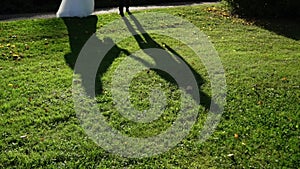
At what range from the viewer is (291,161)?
12.6 feet

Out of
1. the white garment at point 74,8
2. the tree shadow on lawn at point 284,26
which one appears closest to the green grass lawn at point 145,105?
the tree shadow on lawn at point 284,26

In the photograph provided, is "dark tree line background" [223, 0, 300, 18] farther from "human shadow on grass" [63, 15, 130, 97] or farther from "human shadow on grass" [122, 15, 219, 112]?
"human shadow on grass" [63, 15, 130, 97]

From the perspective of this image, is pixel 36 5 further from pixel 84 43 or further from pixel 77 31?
pixel 84 43

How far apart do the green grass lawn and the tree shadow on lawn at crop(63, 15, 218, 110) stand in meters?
0.04

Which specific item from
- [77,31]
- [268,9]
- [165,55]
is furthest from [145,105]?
[268,9]

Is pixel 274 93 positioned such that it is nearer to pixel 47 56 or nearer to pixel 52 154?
pixel 52 154

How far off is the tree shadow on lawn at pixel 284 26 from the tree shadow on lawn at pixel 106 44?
11.6 feet

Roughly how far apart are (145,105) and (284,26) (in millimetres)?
6619

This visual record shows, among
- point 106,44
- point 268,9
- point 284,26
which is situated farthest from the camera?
point 268,9

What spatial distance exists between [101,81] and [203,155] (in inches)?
95.5

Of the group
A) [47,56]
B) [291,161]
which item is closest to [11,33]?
[47,56]

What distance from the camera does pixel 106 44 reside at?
761 centimetres

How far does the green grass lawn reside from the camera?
150 inches

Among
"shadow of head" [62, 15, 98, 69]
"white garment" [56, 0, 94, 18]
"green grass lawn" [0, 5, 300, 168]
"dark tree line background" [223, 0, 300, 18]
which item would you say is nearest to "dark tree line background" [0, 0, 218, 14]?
"white garment" [56, 0, 94, 18]
